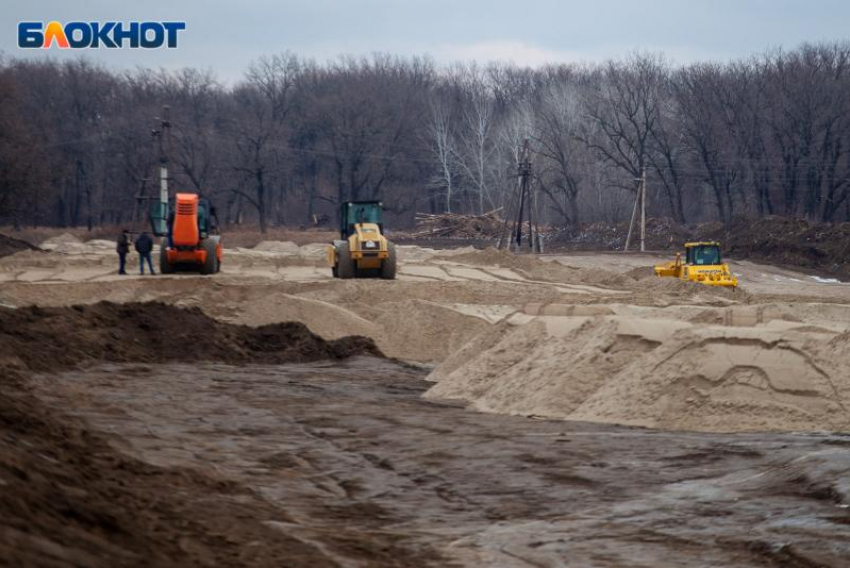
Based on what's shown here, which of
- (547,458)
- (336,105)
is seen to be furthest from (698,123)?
(547,458)

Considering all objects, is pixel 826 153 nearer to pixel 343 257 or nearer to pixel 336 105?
pixel 336 105

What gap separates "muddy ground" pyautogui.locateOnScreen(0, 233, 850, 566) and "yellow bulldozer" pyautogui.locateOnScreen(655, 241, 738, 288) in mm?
12665

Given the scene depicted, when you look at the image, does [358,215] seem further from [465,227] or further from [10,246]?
[465,227]

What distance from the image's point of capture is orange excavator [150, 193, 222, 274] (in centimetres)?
2983

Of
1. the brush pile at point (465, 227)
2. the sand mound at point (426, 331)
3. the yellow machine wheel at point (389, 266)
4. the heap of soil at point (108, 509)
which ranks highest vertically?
the brush pile at point (465, 227)

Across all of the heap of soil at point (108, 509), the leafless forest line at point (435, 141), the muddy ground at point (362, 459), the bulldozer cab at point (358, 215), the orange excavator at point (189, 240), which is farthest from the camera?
the leafless forest line at point (435, 141)

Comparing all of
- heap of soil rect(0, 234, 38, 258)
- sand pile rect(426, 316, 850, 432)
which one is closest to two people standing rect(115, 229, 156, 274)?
heap of soil rect(0, 234, 38, 258)

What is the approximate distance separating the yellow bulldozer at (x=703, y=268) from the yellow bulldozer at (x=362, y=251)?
8783 millimetres

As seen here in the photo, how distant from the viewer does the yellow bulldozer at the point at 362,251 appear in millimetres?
30047

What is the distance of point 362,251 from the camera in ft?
98.5

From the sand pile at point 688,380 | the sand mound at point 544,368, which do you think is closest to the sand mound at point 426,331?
the sand mound at point 544,368

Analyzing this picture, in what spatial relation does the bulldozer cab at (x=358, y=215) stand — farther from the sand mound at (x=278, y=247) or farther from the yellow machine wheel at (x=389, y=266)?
the sand mound at (x=278, y=247)

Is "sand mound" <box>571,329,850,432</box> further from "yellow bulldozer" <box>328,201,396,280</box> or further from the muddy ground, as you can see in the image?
"yellow bulldozer" <box>328,201,396,280</box>

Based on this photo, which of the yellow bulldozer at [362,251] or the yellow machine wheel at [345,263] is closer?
the yellow bulldozer at [362,251]
